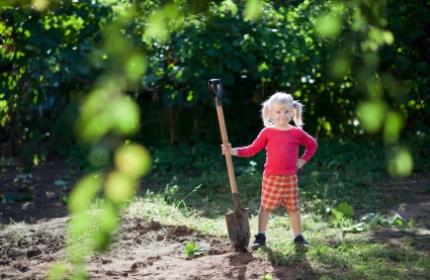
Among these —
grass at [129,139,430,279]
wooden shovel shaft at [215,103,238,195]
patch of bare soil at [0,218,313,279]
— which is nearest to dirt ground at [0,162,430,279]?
patch of bare soil at [0,218,313,279]

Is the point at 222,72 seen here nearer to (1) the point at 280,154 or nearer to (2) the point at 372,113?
(1) the point at 280,154

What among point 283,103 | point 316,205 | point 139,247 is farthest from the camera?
point 316,205

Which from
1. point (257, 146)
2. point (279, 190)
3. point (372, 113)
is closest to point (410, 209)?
point (279, 190)

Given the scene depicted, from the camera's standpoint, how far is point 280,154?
4.37m

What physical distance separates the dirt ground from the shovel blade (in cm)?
8

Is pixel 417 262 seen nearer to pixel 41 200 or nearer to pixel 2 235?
pixel 2 235

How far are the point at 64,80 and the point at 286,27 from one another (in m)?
2.74

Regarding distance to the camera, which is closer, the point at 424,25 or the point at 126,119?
the point at 126,119

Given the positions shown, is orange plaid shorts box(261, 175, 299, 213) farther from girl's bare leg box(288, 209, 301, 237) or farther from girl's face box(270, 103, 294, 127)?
girl's face box(270, 103, 294, 127)

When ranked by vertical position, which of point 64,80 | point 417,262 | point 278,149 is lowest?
point 417,262

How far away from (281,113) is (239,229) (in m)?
0.73

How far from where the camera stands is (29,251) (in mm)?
4668

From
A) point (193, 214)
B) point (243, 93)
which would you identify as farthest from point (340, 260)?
point (243, 93)

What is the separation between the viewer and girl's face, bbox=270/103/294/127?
4.32m
